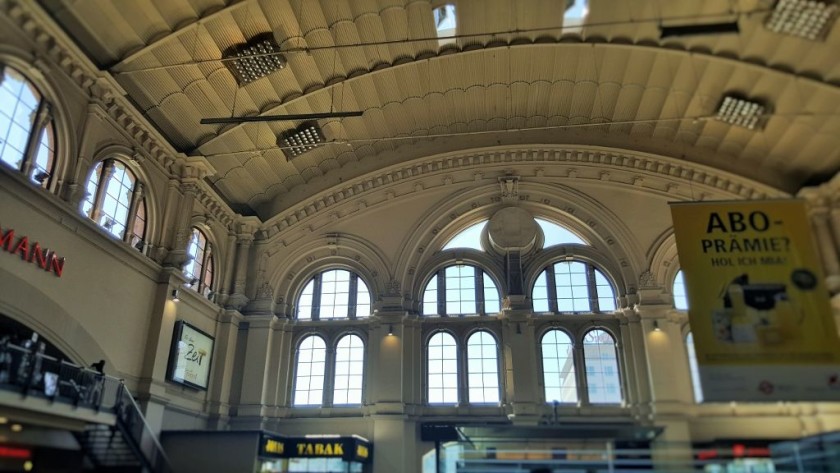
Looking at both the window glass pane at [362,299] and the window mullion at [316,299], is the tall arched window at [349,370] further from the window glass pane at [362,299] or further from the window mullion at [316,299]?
the window mullion at [316,299]

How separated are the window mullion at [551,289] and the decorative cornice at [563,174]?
125 inches

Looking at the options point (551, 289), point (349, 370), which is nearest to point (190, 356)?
point (349, 370)

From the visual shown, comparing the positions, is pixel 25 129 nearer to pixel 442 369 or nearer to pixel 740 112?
pixel 442 369

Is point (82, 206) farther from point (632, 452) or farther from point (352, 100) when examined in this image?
point (632, 452)

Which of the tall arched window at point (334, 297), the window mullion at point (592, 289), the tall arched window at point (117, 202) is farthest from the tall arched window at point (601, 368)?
the tall arched window at point (117, 202)

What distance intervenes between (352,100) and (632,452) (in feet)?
38.5

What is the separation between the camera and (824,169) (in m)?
16.3

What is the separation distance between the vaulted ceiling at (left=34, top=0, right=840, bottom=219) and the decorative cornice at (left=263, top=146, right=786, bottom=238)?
1.32 feet

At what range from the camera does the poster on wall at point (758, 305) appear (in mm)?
8992

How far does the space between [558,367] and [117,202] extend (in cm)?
1263

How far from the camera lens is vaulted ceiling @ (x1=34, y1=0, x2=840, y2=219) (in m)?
13.1

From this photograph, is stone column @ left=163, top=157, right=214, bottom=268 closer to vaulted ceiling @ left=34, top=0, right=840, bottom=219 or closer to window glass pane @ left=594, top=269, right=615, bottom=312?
vaulted ceiling @ left=34, top=0, right=840, bottom=219

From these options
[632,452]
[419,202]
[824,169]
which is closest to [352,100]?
[419,202]

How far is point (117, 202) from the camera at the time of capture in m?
13.9
